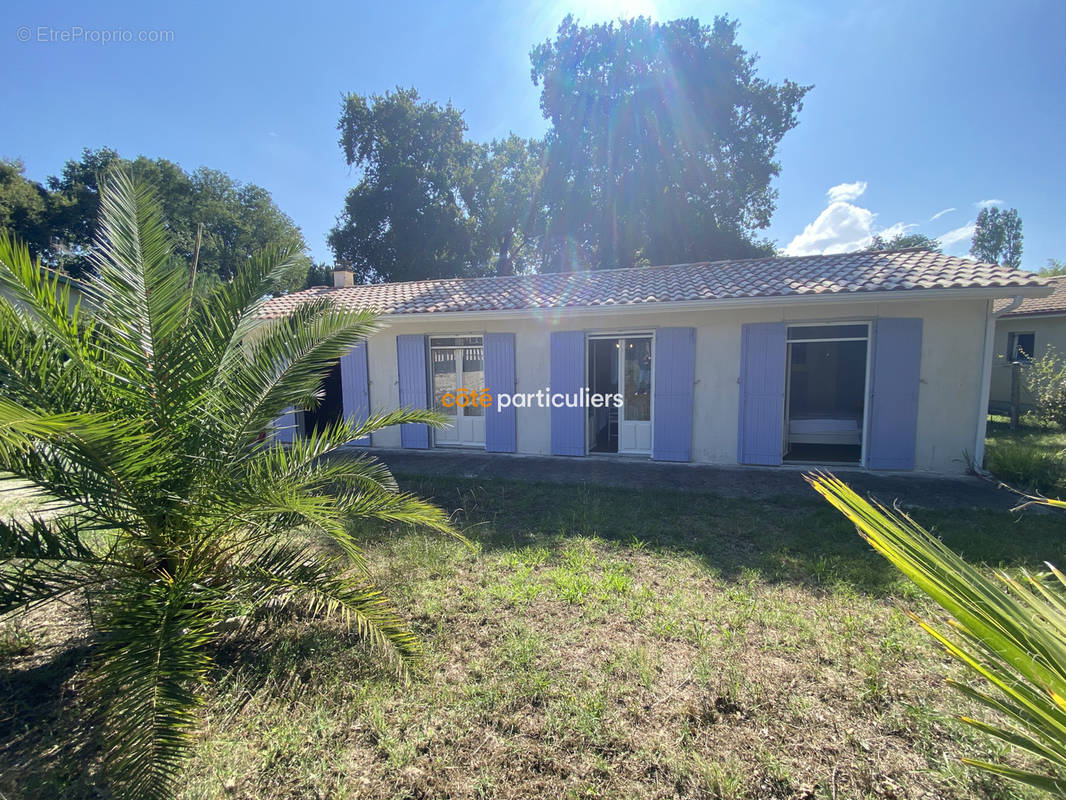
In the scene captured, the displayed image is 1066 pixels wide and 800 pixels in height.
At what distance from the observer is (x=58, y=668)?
3082 millimetres

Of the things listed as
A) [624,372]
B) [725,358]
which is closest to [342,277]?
[624,372]

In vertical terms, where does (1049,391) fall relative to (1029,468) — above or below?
above

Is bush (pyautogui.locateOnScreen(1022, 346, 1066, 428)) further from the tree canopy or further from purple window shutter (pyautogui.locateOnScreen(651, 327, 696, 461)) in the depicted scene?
the tree canopy

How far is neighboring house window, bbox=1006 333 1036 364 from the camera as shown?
45.3 feet

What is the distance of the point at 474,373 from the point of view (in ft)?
30.1

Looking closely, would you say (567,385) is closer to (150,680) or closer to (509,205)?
(150,680)

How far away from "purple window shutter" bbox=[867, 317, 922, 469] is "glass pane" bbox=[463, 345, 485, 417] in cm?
638

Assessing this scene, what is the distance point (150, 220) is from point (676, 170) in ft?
65.4

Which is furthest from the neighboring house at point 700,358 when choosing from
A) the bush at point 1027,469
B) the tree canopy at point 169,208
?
the tree canopy at point 169,208

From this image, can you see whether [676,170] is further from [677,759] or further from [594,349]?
[677,759]

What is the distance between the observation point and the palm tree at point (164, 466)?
2291 mm

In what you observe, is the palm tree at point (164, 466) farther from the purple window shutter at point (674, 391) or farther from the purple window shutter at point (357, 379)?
the purple window shutter at point (357, 379)

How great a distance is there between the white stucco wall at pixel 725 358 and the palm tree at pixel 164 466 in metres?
5.15

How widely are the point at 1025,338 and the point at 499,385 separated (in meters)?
16.3
